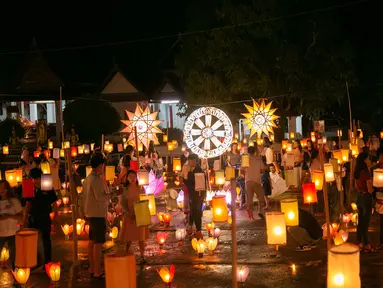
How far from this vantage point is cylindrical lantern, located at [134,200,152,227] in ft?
30.7

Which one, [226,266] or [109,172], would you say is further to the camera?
[109,172]

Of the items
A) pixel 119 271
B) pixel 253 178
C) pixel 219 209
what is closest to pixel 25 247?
pixel 119 271

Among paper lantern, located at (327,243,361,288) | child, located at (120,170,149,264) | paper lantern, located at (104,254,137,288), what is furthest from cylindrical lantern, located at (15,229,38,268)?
paper lantern, located at (327,243,361,288)

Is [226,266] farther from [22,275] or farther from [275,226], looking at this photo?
[22,275]

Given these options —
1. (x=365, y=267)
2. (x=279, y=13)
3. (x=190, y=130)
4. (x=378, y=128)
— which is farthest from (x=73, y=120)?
(x=365, y=267)

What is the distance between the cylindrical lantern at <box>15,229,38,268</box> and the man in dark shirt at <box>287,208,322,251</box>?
4545 mm

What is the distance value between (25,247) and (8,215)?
3.46 ft

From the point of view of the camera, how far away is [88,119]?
3538 cm

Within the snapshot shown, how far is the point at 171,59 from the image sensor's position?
52.7 m

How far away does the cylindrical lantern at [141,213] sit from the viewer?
934 centimetres

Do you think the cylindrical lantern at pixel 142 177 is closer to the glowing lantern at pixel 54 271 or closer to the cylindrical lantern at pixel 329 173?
the cylindrical lantern at pixel 329 173

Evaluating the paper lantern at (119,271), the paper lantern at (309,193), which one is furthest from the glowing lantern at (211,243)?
the paper lantern at (119,271)

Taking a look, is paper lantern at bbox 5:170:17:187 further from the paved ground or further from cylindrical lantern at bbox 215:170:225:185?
cylindrical lantern at bbox 215:170:225:185

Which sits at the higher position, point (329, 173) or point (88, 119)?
point (88, 119)
